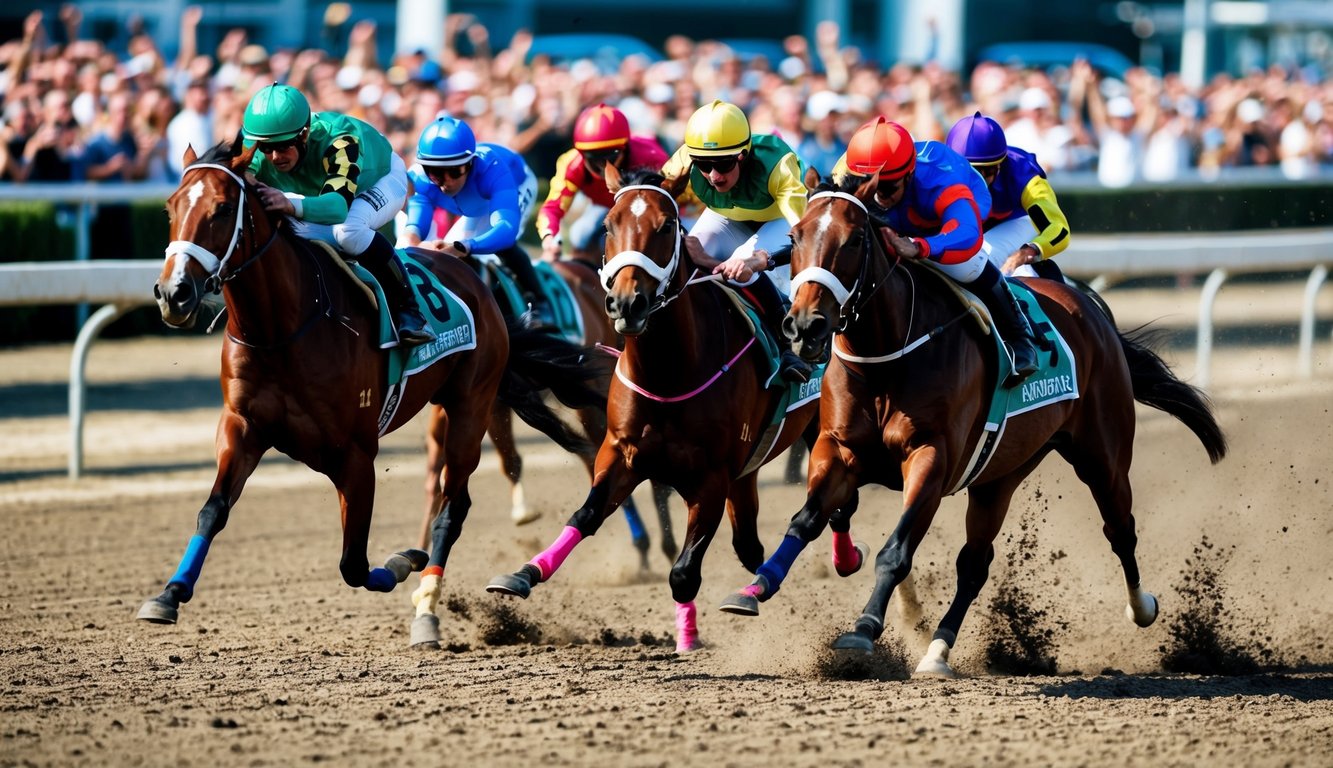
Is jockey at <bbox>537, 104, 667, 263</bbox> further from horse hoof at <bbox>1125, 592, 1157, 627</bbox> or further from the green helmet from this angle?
horse hoof at <bbox>1125, 592, 1157, 627</bbox>

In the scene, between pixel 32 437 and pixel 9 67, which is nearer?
pixel 32 437

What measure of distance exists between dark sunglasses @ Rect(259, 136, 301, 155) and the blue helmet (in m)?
1.20

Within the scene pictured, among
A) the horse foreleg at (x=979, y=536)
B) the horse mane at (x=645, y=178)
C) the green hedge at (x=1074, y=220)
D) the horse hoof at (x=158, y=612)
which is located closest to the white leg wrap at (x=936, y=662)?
the horse foreleg at (x=979, y=536)

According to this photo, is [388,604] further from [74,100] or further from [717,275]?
[74,100]

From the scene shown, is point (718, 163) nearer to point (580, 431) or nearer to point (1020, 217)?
point (1020, 217)

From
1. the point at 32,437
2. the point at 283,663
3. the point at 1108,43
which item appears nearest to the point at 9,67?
the point at 32,437

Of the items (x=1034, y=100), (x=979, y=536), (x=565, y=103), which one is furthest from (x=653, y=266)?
(x=1034, y=100)

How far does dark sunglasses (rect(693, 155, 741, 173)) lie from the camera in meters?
6.24

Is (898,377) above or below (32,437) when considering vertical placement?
above

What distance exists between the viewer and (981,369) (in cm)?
605

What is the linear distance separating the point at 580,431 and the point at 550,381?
0.72m

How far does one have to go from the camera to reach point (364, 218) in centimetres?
648

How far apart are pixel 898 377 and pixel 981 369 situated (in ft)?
1.30

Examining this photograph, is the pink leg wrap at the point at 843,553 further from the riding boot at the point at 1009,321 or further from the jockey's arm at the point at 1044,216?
the jockey's arm at the point at 1044,216
